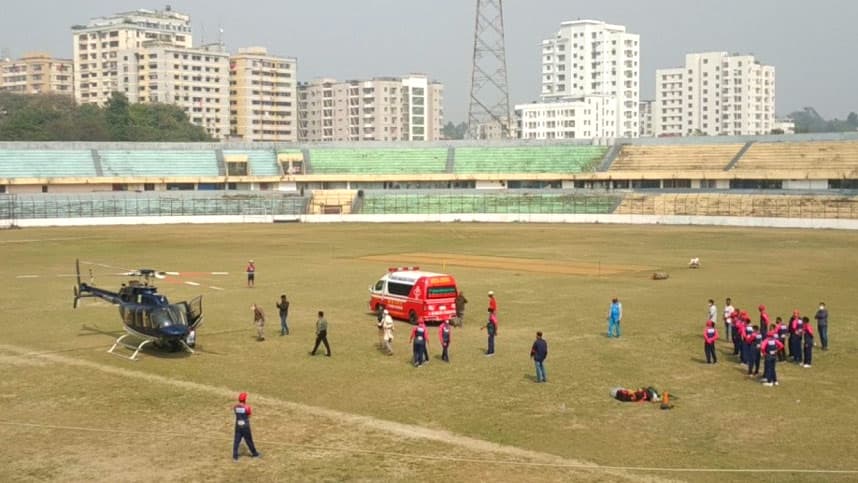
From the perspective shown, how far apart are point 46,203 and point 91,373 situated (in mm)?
78545

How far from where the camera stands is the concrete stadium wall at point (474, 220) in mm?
88938

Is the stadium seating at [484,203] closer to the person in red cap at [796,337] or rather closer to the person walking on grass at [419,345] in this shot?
the person in red cap at [796,337]

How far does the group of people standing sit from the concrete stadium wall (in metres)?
62.9

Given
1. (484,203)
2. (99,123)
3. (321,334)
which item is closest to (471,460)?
(321,334)

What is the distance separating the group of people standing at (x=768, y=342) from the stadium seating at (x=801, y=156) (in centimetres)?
7622

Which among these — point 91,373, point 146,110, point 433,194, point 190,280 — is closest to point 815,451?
point 91,373

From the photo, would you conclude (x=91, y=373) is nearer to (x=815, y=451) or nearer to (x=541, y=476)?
(x=541, y=476)

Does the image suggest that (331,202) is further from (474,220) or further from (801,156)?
(801,156)

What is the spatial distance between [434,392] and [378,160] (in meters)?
97.5

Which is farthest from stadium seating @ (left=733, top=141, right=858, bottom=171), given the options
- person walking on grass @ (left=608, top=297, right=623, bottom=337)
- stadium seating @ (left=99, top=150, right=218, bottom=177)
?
person walking on grass @ (left=608, top=297, right=623, bottom=337)

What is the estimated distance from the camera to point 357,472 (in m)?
17.8

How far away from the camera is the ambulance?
33562mm

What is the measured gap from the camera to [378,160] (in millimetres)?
120125

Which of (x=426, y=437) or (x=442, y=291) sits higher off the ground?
(x=442, y=291)
